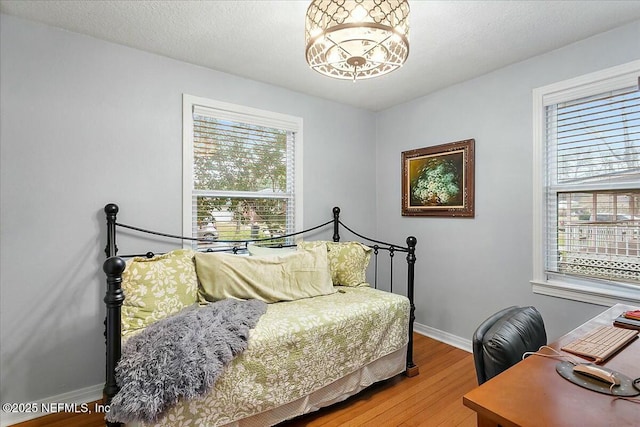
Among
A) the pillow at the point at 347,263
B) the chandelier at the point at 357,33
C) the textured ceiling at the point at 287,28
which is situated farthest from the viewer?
the pillow at the point at 347,263

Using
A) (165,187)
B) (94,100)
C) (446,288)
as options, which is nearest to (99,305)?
(165,187)

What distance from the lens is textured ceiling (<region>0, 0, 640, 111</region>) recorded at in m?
1.83

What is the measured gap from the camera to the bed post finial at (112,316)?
1.44m

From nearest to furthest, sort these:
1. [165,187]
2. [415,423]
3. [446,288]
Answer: [415,423], [165,187], [446,288]

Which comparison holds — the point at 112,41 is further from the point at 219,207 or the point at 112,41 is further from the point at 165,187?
the point at 219,207

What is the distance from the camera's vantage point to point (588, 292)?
2.16 m

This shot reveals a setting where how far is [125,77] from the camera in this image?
2.26 meters

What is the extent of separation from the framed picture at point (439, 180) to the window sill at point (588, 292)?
769 mm

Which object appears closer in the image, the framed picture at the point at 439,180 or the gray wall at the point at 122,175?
the gray wall at the point at 122,175

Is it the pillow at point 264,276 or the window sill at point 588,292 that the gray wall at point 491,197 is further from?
the pillow at point 264,276

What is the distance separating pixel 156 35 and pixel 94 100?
1.95 feet

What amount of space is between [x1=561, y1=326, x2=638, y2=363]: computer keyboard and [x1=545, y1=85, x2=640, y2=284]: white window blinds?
3.37 feet

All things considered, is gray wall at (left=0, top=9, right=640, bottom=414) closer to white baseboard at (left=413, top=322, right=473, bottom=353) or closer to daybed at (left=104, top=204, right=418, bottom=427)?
white baseboard at (left=413, top=322, right=473, bottom=353)

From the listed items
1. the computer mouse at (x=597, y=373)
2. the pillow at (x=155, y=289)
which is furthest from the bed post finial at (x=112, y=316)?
the computer mouse at (x=597, y=373)
